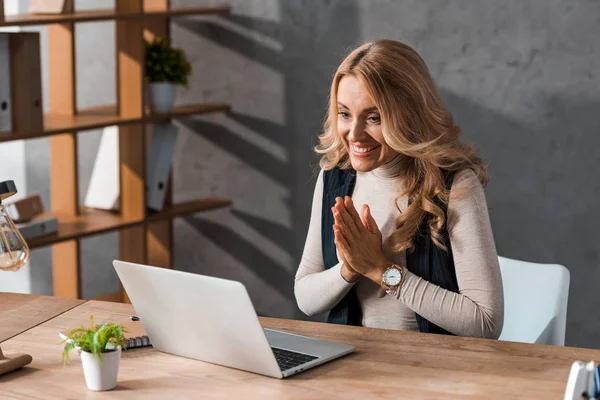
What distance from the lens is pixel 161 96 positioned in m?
3.98

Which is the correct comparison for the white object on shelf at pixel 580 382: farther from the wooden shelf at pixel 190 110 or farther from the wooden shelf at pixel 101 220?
the wooden shelf at pixel 190 110

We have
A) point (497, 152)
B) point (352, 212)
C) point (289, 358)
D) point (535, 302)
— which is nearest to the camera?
point (289, 358)

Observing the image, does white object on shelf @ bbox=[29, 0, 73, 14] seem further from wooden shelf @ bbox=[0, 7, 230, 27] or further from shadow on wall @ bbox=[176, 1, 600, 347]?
shadow on wall @ bbox=[176, 1, 600, 347]

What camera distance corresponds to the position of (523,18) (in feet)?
12.0

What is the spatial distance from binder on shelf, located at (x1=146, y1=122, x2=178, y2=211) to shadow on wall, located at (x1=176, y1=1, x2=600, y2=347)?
37 cm

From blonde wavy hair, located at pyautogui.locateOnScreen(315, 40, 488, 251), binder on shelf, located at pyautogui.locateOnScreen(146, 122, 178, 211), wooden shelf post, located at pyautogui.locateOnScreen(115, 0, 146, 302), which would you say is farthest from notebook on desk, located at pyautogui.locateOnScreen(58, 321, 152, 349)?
binder on shelf, located at pyautogui.locateOnScreen(146, 122, 178, 211)

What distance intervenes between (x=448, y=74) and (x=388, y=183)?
5.30 ft

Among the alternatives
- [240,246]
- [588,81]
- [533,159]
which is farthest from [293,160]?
[588,81]

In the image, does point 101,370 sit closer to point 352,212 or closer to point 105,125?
point 352,212

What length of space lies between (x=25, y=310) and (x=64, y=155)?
167cm

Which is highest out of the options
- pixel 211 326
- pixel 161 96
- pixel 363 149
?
pixel 161 96

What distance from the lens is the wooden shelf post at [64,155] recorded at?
3.70 metres

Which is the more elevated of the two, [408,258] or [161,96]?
[161,96]

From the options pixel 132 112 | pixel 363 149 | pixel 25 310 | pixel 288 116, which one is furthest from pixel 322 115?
pixel 25 310
